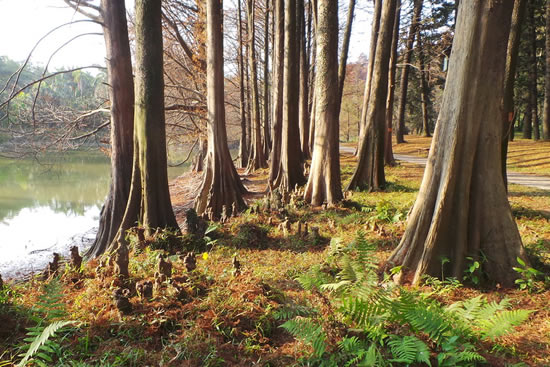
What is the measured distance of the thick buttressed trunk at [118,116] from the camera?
692 cm

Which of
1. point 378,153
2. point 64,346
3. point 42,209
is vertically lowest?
point 42,209

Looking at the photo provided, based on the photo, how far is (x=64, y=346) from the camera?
7.81 ft

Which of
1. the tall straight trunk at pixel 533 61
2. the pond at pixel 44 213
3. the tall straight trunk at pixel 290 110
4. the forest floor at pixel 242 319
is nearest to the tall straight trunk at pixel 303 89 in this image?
the tall straight trunk at pixel 290 110

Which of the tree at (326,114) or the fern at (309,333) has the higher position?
the tree at (326,114)

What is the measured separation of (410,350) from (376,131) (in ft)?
24.4

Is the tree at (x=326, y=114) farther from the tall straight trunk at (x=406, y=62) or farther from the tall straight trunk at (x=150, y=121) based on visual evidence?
the tall straight trunk at (x=406, y=62)

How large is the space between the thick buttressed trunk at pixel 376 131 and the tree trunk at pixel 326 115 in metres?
1.88

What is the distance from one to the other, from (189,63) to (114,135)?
35.2 feet

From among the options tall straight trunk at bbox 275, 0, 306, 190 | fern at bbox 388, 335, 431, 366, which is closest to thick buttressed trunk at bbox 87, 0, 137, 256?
tall straight trunk at bbox 275, 0, 306, 190

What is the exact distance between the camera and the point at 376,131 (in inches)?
350

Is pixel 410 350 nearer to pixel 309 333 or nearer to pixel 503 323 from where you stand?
pixel 309 333

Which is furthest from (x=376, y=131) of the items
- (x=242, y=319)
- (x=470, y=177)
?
(x=242, y=319)

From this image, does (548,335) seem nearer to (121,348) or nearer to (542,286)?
(542,286)

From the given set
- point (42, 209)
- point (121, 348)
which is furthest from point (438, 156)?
point (42, 209)
